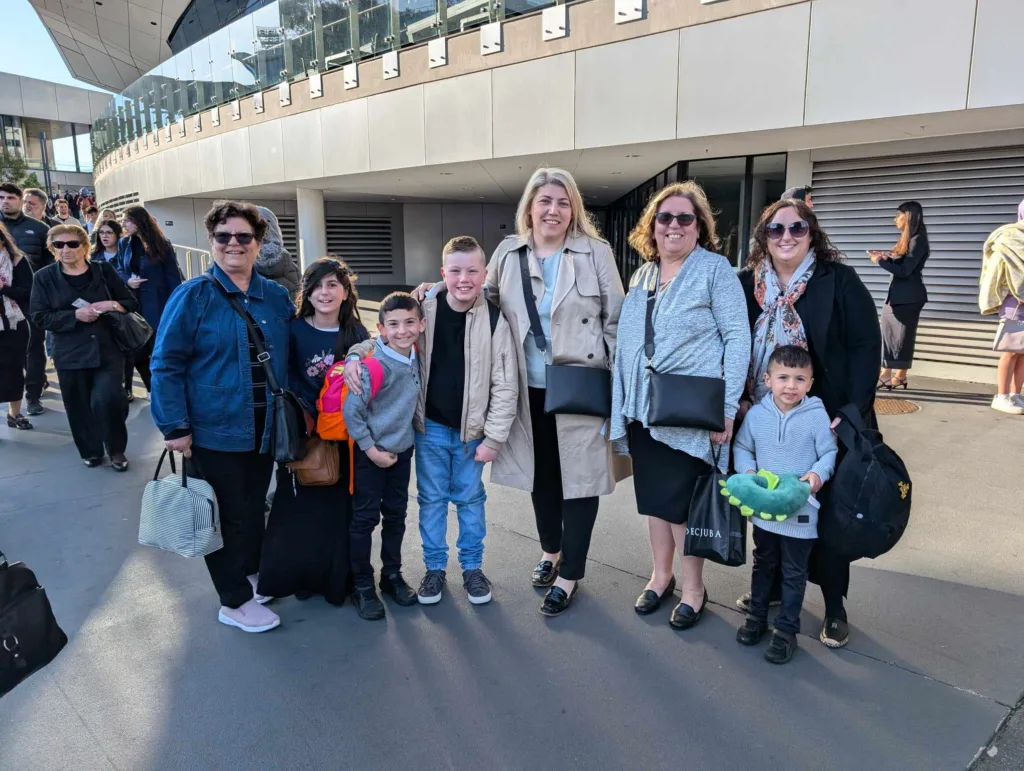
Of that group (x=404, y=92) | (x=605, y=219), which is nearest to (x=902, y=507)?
Answer: (x=404, y=92)

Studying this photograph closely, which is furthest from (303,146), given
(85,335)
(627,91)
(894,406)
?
(894,406)

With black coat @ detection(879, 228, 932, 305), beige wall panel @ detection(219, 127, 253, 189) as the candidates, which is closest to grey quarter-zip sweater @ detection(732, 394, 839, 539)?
black coat @ detection(879, 228, 932, 305)

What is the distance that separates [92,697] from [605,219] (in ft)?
70.5

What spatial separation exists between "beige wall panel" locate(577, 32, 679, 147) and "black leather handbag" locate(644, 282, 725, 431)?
7.17 m

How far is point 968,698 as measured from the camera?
8.20 ft

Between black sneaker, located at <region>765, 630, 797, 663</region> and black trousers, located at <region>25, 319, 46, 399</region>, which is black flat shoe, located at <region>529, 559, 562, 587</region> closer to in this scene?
black sneaker, located at <region>765, 630, 797, 663</region>

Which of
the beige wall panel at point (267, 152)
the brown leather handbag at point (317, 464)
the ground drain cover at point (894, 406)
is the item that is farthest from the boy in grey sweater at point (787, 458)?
the beige wall panel at point (267, 152)

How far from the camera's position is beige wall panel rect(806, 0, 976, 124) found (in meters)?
6.85

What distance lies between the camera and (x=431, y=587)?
3.24m

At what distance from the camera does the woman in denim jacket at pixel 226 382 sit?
277 centimetres

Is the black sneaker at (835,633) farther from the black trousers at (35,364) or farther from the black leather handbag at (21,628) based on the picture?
the black trousers at (35,364)

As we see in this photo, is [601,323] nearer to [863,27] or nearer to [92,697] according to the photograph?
[92,697]

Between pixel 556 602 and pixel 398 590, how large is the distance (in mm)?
758

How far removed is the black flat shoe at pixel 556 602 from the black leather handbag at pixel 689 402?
993mm
